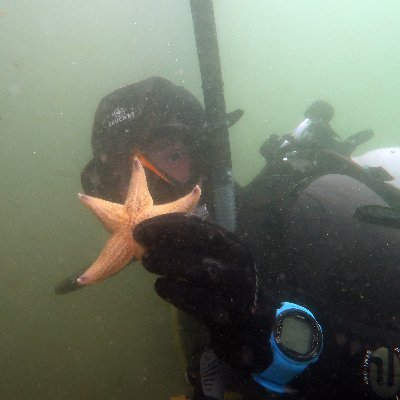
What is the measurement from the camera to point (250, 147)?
94.9 ft

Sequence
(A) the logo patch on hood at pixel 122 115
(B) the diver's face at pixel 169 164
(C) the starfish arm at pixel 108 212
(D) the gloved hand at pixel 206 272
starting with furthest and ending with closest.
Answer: (A) the logo patch on hood at pixel 122 115, (B) the diver's face at pixel 169 164, (C) the starfish arm at pixel 108 212, (D) the gloved hand at pixel 206 272

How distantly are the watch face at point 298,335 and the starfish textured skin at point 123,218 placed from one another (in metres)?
0.94

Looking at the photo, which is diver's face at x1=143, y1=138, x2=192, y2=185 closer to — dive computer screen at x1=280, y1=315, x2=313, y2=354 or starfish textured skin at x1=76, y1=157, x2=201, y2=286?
starfish textured skin at x1=76, y1=157, x2=201, y2=286

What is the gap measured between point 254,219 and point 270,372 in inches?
53.8

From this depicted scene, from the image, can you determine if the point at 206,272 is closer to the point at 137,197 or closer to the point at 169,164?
the point at 137,197

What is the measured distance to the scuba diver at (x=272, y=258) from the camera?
1.85 m

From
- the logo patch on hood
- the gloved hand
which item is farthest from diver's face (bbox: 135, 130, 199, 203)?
the gloved hand

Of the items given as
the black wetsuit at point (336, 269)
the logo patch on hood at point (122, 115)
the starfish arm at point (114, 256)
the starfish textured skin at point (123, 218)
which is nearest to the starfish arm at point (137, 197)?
the starfish textured skin at point (123, 218)

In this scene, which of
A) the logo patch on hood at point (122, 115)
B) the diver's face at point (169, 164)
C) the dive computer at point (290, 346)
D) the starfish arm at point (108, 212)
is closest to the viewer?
the dive computer at point (290, 346)

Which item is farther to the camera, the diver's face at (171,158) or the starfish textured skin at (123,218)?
the diver's face at (171,158)

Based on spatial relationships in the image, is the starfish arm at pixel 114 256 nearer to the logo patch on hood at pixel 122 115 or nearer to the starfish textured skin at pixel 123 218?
the starfish textured skin at pixel 123 218

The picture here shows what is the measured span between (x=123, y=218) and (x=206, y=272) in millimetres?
683

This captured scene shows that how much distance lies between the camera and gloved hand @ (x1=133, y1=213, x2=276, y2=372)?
1.78 metres

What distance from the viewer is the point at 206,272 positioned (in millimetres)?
1778
